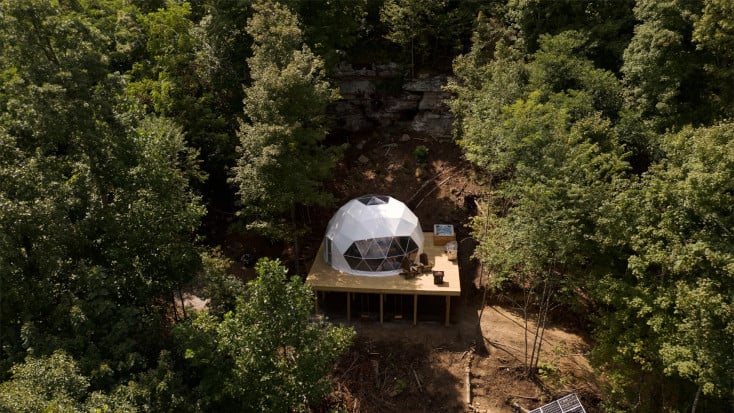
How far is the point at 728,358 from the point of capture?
983 cm

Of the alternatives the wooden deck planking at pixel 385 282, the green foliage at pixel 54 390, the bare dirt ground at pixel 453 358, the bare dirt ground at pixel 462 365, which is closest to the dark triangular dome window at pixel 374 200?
the bare dirt ground at pixel 453 358

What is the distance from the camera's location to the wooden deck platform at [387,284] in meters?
17.1

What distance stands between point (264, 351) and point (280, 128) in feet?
27.1

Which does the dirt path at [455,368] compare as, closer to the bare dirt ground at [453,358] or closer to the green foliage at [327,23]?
the bare dirt ground at [453,358]

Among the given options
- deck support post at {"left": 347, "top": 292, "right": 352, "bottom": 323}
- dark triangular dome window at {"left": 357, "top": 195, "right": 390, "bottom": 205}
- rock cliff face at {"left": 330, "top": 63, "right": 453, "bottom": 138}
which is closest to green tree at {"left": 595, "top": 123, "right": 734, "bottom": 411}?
deck support post at {"left": 347, "top": 292, "right": 352, "bottom": 323}

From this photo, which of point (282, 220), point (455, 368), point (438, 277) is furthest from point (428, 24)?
point (455, 368)

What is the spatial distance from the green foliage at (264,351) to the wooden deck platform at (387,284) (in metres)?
6.79

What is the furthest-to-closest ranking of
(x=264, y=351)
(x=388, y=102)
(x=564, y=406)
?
(x=388, y=102)
(x=564, y=406)
(x=264, y=351)

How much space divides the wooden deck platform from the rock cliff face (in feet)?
34.4

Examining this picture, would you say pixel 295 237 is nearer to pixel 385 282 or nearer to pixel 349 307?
pixel 349 307

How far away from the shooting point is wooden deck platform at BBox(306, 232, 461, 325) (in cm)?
1714

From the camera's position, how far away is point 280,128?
1606 cm

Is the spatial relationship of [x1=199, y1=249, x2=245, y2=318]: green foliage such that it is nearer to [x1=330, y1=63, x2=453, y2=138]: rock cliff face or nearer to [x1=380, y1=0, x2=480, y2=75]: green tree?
[x1=330, y1=63, x2=453, y2=138]: rock cliff face

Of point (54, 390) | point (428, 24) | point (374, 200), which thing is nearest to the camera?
point (54, 390)
